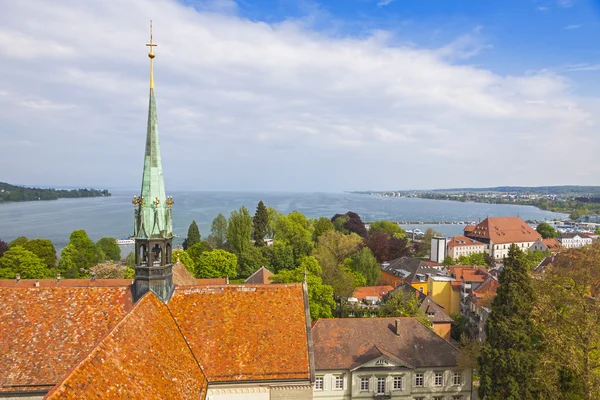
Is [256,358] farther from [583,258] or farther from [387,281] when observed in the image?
[387,281]

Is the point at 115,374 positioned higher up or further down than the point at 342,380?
higher up

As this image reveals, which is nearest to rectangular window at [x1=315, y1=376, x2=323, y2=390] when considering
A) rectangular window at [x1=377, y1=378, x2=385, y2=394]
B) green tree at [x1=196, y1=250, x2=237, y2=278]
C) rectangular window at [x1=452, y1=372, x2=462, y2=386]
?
rectangular window at [x1=377, y1=378, x2=385, y2=394]

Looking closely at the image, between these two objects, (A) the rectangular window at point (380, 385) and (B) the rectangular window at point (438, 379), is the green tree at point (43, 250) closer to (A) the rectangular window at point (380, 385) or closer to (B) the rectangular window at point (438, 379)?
(A) the rectangular window at point (380, 385)

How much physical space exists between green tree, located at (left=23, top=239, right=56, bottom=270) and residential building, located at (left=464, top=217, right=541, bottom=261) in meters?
110

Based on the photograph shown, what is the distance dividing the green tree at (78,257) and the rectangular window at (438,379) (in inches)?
2125

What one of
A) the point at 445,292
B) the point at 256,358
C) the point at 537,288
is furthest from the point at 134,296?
Result: the point at 445,292

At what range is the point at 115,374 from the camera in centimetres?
1227

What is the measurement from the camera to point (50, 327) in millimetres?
17000

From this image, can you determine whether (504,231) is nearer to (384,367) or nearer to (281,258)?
(281,258)

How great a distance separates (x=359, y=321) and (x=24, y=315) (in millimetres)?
26048

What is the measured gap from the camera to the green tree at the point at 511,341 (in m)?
26.0

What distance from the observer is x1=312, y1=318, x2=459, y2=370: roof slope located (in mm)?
32812

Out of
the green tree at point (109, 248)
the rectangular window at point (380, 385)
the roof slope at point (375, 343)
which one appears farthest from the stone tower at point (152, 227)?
the green tree at point (109, 248)

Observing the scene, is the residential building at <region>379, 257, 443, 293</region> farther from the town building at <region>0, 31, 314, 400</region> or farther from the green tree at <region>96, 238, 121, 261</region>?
the green tree at <region>96, 238, 121, 261</region>
